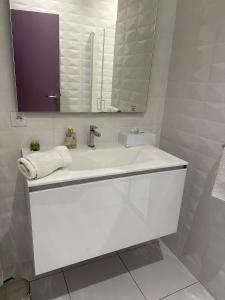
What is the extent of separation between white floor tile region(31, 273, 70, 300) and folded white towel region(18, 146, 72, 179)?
888 millimetres

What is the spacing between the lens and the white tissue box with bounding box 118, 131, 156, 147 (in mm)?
1486

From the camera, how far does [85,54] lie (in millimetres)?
1297

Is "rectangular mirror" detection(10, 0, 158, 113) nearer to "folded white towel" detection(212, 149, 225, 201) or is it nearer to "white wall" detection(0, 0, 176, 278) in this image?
"white wall" detection(0, 0, 176, 278)

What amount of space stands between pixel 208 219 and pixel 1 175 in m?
1.31

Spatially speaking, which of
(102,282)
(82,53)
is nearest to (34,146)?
(82,53)

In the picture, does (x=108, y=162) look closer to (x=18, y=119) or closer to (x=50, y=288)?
(x=18, y=119)

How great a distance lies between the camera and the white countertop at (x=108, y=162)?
1.01 metres

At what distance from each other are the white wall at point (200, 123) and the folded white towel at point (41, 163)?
33.3 inches

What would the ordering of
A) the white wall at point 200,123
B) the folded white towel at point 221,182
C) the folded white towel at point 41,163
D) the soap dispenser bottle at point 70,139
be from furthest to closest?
the soap dispenser bottle at point 70,139, the white wall at point 200,123, the folded white towel at point 221,182, the folded white towel at point 41,163

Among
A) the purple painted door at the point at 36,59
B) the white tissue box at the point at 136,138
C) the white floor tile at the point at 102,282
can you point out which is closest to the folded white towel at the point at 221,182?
the white tissue box at the point at 136,138

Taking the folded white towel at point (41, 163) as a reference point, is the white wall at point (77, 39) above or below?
above

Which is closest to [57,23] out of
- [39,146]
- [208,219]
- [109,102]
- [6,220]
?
[109,102]

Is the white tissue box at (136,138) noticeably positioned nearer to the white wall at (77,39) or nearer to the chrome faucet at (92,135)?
the chrome faucet at (92,135)

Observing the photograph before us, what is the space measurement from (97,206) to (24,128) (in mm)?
638
